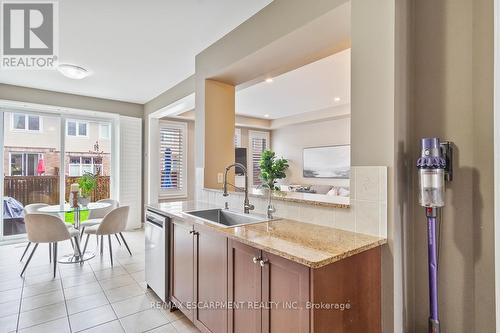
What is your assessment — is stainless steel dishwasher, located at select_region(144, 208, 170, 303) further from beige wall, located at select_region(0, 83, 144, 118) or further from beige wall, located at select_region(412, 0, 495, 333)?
beige wall, located at select_region(0, 83, 144, 118)

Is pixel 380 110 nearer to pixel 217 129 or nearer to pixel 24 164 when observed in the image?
pixel 217 129

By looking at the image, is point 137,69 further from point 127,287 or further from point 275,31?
point 127,287

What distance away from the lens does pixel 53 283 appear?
9.65 ft

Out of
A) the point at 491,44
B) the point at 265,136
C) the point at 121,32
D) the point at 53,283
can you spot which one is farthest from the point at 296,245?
the point at 265,136

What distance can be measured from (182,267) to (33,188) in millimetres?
4140

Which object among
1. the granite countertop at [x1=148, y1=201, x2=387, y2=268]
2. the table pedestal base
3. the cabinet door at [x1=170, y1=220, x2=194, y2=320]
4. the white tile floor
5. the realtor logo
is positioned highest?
the realtor logo

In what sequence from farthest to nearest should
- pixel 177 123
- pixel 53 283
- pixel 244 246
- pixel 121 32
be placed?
pixel 177 123
pixel 53 283
pixel 121 32
pixel 244 246

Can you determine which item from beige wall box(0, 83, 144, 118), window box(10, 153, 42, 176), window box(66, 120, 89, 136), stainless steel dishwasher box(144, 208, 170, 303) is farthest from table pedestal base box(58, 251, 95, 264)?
beige wall box(0, 83, 144, 118)

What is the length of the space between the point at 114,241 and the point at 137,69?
2842 mm

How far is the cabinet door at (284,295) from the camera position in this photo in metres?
1.24

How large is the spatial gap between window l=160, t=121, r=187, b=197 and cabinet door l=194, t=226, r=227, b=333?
4.49 meters

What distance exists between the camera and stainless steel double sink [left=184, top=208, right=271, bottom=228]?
2225 millimetres

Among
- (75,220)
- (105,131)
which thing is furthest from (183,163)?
(75,220)

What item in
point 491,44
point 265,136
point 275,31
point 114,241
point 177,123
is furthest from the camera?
point 265,136
